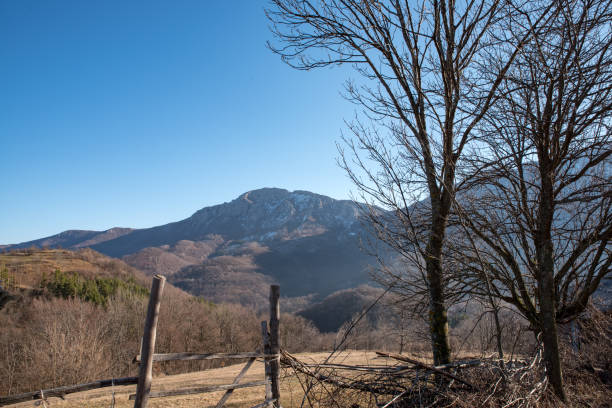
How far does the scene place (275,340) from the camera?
6074 mm

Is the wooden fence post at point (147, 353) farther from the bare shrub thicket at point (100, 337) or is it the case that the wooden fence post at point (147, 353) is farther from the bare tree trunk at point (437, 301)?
the bare shrub thicket at point (100, 337)

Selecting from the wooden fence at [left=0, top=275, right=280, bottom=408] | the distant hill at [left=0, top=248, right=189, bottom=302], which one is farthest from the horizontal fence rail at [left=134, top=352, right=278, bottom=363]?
the distant hill at [left=0, top=248, right=189, bottom=302]

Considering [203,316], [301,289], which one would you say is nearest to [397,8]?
[203,316]

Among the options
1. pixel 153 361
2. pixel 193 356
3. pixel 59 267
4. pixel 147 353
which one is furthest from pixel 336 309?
pixel 147 353

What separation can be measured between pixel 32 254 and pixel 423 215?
122m

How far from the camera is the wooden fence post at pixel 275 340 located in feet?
19.9

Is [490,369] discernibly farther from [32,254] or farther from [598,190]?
[32,254]

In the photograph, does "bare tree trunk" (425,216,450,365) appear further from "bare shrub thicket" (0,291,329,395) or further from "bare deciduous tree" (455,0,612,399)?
"bare shrub thicket" (0,291,329,395)

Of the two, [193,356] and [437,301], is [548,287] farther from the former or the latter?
[193,356]

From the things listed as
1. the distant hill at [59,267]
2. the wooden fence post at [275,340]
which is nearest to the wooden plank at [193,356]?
the wooden fence post at [275,340]

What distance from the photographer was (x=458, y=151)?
522 centimetres

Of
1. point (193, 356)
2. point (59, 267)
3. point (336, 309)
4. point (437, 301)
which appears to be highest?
point (437, 301)

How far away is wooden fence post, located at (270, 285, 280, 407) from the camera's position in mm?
6059

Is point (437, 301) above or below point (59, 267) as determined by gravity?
above
